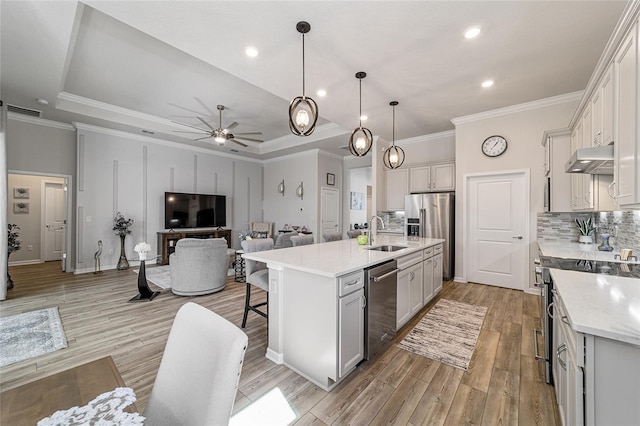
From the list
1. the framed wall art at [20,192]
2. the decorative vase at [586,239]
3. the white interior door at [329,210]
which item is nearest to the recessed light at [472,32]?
the decorative vase at [586,239]

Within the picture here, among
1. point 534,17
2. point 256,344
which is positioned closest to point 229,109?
point 256,344

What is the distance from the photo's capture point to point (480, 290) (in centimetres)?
427

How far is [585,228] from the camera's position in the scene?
3.47 metres

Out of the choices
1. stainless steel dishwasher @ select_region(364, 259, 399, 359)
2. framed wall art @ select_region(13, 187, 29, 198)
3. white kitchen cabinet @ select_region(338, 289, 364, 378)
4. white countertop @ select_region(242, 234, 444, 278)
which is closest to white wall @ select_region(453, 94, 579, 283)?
white countertop @ select_region(242, 234, 444, 278)

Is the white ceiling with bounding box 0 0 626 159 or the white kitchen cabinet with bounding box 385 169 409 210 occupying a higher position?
the white ceiling with bounding box 0 0 626 159

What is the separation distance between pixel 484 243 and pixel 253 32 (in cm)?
473

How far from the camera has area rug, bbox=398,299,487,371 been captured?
240 cm

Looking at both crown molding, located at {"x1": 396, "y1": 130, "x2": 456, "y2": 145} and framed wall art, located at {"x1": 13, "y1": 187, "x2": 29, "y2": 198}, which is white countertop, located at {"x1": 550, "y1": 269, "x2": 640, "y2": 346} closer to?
crown molding, located at {"x1": 396, "y1": 130, "x2": 456, "y2": 145}

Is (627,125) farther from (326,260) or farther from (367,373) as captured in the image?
(367,373)

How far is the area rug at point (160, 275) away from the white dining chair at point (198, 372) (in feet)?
13.1

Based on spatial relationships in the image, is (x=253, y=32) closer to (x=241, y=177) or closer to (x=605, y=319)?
(x=605, y=319)

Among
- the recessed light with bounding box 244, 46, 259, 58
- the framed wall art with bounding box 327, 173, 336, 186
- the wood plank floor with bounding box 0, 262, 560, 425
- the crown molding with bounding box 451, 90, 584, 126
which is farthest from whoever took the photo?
the framed wall art with bounding box 327, 173, 336, 186

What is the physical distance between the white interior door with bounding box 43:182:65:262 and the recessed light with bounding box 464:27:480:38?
891cm

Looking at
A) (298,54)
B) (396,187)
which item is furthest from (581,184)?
(298,54)
